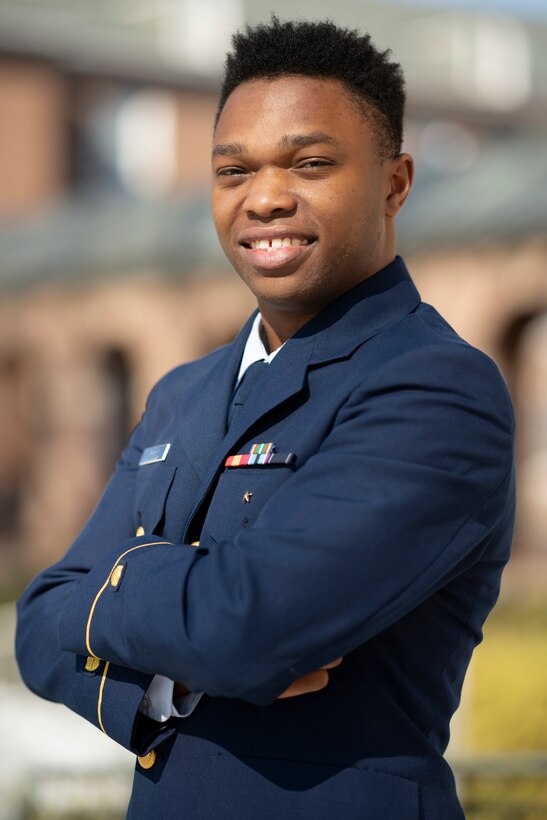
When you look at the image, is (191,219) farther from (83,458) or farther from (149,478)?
(149,478)

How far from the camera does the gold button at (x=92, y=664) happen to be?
1.92 metres

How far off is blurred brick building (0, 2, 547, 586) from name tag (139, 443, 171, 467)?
29.7ft

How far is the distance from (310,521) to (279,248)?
1.45ft

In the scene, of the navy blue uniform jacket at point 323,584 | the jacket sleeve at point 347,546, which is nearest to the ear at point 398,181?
the navy blue uniform jacket at point 323,584

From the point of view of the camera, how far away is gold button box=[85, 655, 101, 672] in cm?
192

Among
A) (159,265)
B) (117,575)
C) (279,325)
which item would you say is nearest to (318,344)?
(279,325)

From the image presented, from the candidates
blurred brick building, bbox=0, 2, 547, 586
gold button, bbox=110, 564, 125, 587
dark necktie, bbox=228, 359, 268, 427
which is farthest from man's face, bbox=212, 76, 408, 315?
blurred brick building, bbox=0, 2, 547, 586

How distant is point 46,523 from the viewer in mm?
18141

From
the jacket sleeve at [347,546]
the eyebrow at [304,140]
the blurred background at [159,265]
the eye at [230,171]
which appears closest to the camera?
the jacket sleeve at [347,546]

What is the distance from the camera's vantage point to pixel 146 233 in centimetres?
1599

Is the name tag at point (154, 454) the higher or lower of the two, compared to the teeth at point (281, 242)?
lower

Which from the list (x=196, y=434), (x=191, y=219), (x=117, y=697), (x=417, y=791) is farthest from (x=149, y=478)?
(x=191, y=219)

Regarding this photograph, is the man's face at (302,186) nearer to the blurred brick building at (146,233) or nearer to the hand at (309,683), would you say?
the hand at (309,683)

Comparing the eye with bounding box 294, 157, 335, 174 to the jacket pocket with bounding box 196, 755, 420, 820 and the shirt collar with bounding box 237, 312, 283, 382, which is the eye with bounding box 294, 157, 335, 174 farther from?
the jacket pocket with bounding box 196, 755, 420, 820
